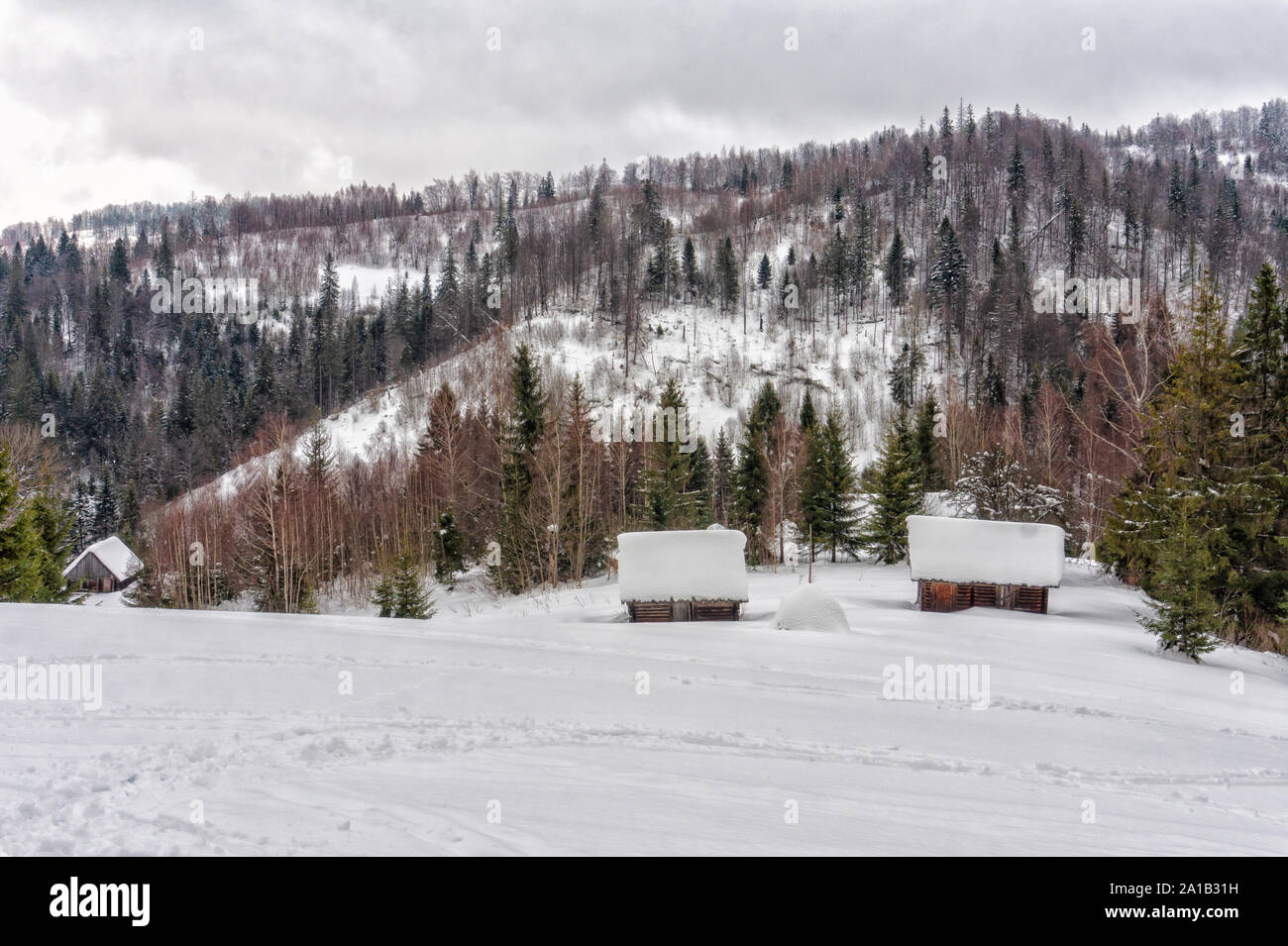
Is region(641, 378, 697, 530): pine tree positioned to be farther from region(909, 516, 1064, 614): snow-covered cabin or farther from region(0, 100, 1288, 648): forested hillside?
region(909, 516, 1064, 614): snow-covered cabin

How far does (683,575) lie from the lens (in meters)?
23.1

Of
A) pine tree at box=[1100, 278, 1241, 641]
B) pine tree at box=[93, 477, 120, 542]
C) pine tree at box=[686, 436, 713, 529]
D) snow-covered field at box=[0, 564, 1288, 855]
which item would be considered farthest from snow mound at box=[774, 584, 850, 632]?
pine tree at box=[93, 477, 120, 542]

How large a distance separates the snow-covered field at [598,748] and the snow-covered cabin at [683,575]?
535cm

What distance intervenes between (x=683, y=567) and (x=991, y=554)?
1199 centimetres

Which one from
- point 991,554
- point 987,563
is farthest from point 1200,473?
point 987,563

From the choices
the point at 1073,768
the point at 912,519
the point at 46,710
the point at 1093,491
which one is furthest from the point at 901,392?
the point at 46,710

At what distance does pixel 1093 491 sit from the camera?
131ft

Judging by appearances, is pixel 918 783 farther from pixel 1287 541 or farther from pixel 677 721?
pixel 1287 541

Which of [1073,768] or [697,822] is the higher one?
[697,822]

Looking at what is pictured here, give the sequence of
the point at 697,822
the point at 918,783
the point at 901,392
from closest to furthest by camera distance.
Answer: the point at 697,822, the point at 918,783, the point at 901,392

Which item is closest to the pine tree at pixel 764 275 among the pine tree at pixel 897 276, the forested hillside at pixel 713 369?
the forested hillside at pixel 713 369

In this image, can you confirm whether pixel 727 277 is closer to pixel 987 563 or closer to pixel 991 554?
pixel 991 554

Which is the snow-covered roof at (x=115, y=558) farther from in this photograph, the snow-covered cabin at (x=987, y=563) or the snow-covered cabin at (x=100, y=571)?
the snow-covered cabin at (x=987, y=563)
